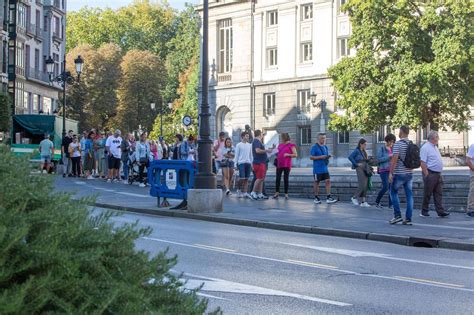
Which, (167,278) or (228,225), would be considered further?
(228,225)

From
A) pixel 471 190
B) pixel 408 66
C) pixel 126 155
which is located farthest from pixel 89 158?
pixel 408 66

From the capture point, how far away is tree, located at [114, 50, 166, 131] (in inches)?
3713

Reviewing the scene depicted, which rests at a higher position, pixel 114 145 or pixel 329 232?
pixel 114 145

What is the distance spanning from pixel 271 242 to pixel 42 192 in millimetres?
11526

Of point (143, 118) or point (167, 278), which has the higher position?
point (143, 118)

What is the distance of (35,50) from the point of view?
78062 millimetres

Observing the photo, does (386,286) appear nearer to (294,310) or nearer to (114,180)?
(294,310)

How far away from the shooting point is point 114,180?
33125 mm

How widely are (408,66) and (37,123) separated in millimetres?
20725

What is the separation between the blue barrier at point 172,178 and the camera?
2088 cm

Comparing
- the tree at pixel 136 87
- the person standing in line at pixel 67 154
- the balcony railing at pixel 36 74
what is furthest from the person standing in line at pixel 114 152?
the tree at pixel 136 87

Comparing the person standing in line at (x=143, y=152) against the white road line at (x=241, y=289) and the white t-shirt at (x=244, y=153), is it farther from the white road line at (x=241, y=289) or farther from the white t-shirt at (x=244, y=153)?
the white road line at (x=241, y=289)

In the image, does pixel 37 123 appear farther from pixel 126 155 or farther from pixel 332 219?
pixel 332 219

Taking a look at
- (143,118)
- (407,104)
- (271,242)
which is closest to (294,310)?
(271,242)
